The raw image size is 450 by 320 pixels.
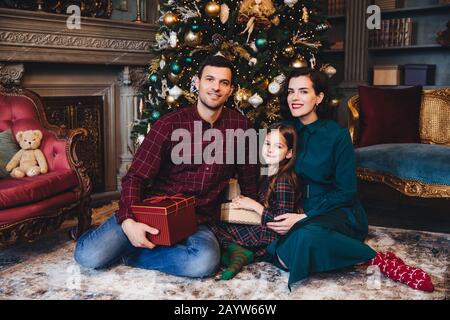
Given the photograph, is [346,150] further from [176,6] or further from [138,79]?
[138,79]

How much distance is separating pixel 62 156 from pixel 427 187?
241 cm

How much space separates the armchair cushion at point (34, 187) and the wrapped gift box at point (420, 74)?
3.42m

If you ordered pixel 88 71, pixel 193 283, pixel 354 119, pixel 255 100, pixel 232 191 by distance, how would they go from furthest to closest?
1. pixel 88 71
2. pixel 354 119
3. pixel 255 100
4. pixel 232 191
5. pixel 193 283

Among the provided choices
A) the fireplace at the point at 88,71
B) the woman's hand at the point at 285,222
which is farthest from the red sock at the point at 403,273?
the fireplace at the point at 88,71

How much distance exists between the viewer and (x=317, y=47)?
3.72 m

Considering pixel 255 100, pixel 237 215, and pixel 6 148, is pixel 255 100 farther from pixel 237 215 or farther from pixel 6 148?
pixel 6 148

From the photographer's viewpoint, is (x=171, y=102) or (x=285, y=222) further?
(x=171, y=102)

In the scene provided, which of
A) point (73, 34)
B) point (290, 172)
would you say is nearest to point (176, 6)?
point (73, 34)

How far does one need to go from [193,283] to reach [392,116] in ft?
7.79

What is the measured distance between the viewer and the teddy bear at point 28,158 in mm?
3000

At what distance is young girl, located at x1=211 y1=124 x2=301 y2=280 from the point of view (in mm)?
2592

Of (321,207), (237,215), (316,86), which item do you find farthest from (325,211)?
(316,86)

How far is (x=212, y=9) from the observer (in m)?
3.44

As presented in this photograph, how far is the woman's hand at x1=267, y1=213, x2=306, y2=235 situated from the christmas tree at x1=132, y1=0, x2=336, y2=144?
3.60 ft
